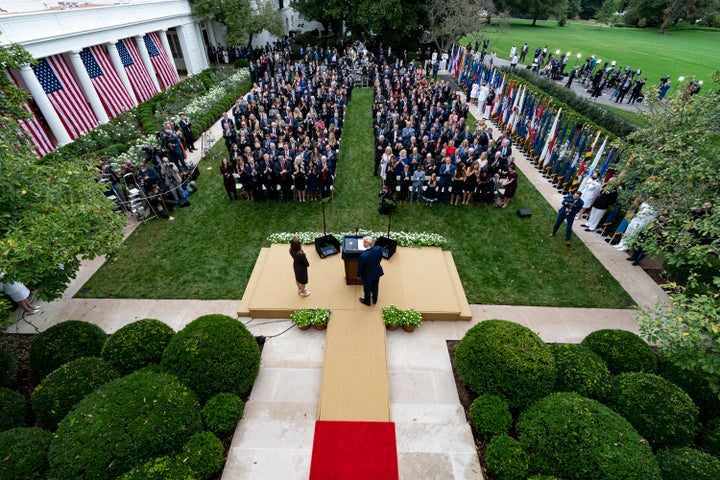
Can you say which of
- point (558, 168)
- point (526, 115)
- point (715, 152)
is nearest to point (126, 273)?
point (715, 152)

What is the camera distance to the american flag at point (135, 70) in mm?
22312

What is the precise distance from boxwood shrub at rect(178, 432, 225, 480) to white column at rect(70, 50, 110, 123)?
67.4 ft

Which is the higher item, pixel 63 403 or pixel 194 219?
pixel 63 403

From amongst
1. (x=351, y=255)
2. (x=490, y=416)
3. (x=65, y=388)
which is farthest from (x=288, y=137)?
A: (x=490, y=416)

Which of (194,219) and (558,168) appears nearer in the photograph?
(194,219)

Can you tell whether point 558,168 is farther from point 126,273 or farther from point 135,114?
point 135,114

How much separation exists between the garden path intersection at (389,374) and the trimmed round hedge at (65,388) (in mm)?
2365

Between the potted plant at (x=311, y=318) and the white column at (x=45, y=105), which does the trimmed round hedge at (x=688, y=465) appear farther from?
the white column at (x=45, y=105)

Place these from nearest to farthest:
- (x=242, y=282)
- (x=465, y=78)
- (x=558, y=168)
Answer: (x=242, y=282) < (x=558, y=168) < (x=465, y=78)

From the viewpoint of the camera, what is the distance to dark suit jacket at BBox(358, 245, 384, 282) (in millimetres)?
Result: 7730

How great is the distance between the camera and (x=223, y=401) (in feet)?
20.0

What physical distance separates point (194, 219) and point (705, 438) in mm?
13793

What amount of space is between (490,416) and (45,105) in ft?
70.3

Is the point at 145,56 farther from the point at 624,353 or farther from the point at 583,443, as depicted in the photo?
the point at 583,443
